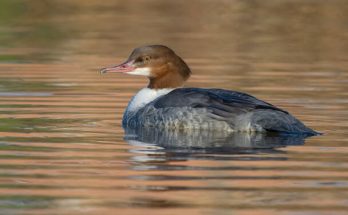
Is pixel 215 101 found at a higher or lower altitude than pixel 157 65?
lower

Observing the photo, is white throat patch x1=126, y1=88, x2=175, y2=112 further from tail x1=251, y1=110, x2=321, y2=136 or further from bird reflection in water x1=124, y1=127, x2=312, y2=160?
tail x1=251, y1=110, x2=321, y2=136

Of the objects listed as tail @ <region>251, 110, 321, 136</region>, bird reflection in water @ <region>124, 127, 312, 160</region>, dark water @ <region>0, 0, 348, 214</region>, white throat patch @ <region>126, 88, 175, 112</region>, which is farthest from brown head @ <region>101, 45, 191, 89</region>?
tail @ <region>251, 110, 321, 136</region>

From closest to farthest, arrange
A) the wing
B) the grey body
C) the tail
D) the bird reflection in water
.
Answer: the bird reflection in water → the tail → the grey body → the wing

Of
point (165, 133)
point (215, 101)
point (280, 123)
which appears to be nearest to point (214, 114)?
point (215, 101)

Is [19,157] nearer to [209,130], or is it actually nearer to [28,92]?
[209,130]

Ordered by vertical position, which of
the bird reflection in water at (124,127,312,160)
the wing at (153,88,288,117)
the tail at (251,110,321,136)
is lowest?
the bird reflection in water at (124,127,312,160)

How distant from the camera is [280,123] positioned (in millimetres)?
12594

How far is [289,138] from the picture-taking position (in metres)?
12.4

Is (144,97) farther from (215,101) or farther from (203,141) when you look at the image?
(203,141)

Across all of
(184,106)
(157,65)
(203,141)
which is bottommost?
(203,141)

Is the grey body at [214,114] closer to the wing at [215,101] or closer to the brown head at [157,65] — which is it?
the wing at [215,101]

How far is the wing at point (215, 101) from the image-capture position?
42.2 ft

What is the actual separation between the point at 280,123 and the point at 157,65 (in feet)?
6.99

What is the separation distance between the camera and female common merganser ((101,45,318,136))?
12719 mm
